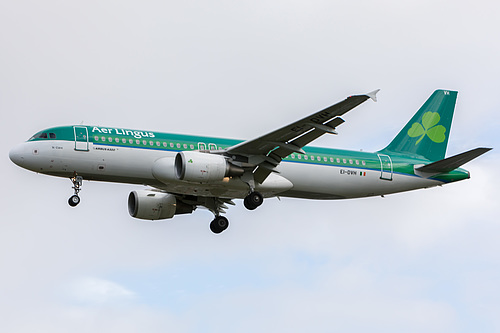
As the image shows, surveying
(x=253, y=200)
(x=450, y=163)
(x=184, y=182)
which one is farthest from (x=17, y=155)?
(x=450, y=163)

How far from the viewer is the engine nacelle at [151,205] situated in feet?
129

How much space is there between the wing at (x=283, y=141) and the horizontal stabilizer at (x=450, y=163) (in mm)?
7837

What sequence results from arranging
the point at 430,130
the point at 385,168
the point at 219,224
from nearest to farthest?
the point at 385,168 < the point at 219,224 < the point at 430,130

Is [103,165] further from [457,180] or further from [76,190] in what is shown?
[457,180]

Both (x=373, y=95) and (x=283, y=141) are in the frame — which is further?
(x=283, y=141)

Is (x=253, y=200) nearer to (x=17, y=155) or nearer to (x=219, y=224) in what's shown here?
(x=219, y=224)

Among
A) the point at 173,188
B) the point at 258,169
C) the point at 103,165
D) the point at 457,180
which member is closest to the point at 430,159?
the point at 457,180

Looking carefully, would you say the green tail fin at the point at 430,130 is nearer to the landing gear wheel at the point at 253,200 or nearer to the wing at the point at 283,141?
the wing at the point at 283,141

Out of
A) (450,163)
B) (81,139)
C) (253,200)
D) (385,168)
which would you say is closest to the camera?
(81,139)

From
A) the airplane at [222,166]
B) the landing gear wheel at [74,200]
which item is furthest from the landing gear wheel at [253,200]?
the landing gear wheel at [74,200]

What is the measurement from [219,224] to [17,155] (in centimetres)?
1089

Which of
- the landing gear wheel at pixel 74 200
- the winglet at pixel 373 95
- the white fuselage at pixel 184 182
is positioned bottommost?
Answer: the landing gear wheel at pixel 74 200

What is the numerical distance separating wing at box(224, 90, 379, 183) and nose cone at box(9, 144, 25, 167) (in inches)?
338

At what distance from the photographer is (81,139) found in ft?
113
